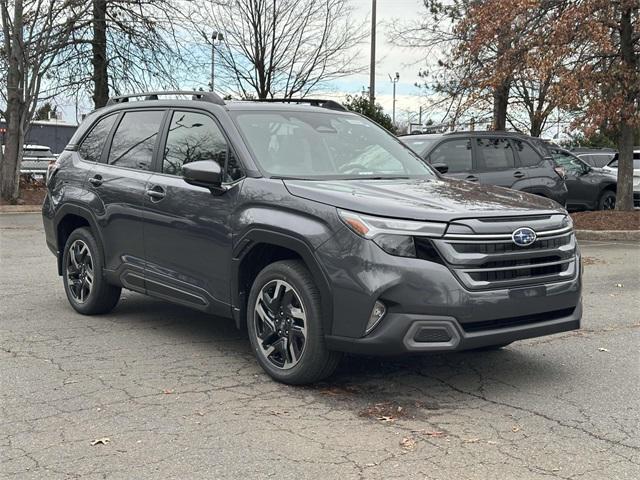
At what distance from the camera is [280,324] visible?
4742 millimetres

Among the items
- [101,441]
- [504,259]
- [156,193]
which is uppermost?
[156,193]

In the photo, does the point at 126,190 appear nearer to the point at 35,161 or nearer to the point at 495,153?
the point at 495,153

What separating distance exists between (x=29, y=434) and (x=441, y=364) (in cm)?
275

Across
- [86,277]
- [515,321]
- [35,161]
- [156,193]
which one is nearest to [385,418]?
[515,321]

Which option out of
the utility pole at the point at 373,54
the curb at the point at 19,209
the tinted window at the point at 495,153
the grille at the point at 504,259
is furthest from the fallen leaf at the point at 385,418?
the utility pole at the point at 373,54

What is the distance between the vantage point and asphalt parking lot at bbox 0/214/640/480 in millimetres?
3559

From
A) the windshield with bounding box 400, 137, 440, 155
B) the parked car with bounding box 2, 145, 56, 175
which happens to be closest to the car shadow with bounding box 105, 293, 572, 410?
the windshield with bounding box 400, 137, 440, 155

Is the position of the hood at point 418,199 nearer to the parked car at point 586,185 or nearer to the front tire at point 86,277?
the front tire at point 86,277

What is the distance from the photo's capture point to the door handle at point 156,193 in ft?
18.6

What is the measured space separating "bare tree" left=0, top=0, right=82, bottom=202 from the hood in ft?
52.0

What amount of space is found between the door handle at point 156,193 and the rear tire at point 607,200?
13005 mm

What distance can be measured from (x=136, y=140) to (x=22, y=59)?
14171 mm

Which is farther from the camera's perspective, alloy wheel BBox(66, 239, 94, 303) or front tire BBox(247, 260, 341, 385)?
alloy wheel BBox(66, 239, 94, 303)

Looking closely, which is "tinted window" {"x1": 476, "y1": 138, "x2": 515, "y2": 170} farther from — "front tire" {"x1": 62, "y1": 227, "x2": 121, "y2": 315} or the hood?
"front tire" {"x1": 62, "y1": 227, "x2": 121, "y2": 315}
